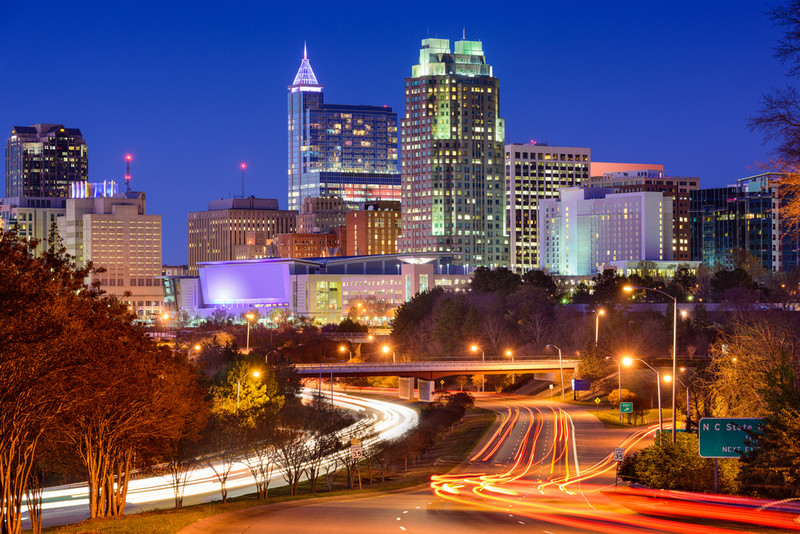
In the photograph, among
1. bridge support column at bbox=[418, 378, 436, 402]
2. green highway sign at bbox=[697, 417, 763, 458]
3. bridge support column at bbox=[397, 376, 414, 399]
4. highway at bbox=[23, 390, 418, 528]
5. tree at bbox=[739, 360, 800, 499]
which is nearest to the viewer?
tree at bbox=[739, 360, 800, 499]

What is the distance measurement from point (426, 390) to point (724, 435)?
266ft

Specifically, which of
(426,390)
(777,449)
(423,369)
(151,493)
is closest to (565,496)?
(777,449)

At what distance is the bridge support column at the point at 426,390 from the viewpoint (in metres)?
111

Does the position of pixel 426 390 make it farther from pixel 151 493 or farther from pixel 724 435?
pixel 724 435

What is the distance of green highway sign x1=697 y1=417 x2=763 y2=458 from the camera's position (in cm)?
3122

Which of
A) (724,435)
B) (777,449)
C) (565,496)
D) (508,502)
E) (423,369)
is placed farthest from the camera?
(423,369)

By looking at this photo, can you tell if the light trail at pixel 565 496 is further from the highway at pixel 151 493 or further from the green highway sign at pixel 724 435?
the highway at pixel 151 493

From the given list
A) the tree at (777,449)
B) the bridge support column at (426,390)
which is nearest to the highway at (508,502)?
the tree at (777,449)

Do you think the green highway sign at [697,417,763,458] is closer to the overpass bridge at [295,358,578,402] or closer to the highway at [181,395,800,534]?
the highway at [181,395,800,534]

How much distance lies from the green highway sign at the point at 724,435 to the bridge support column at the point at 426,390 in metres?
79.5

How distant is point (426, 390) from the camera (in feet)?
366

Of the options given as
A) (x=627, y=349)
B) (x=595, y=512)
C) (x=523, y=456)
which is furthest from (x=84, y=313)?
(x=627, y=349)

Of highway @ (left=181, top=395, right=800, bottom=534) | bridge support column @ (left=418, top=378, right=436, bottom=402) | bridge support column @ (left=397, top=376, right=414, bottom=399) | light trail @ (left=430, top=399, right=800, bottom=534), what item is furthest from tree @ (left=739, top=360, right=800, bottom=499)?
bridge support column @ (left=397, top=376, right=414, bottom=399)

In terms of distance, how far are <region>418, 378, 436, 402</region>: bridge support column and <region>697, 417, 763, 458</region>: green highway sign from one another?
79514mm
